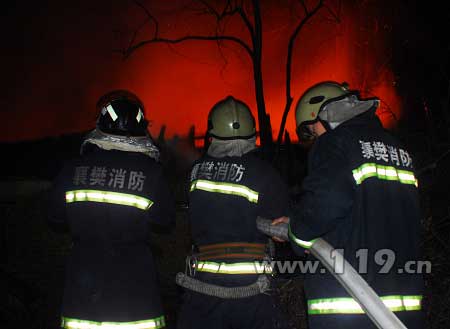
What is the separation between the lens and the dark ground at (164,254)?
5.25 meters

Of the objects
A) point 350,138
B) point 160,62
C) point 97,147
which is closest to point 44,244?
point 97,147

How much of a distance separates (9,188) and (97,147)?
23.0 ft

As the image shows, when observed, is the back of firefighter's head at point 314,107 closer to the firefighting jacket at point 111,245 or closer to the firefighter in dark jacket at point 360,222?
the firefighter in dark jacket at point 360,222

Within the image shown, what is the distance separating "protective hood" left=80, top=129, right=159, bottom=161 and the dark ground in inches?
32.8

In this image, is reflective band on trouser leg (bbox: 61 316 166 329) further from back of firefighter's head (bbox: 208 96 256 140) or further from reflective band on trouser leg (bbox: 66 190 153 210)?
back of firefighter's head (bbox: 208 96 256 140)

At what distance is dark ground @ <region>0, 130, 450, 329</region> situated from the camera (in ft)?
17.2

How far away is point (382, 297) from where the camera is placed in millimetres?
2441

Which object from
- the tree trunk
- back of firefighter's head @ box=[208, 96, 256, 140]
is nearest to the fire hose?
back of firefighter's head @ box=[208, 96, 256, 140]

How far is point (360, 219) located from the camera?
8.02ft

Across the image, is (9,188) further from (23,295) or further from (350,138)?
(350,138)

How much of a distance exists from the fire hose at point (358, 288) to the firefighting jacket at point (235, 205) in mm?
693

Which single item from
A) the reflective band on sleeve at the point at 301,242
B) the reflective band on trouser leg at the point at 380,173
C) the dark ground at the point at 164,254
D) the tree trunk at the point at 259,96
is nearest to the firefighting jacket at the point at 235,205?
the dark ground at the point at 164,254

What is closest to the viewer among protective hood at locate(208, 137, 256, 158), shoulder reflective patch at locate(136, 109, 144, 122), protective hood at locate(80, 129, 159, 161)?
protective hood at locate(80, 129, 159, 161)

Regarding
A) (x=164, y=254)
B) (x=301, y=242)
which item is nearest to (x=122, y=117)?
(x=301, y=242)
